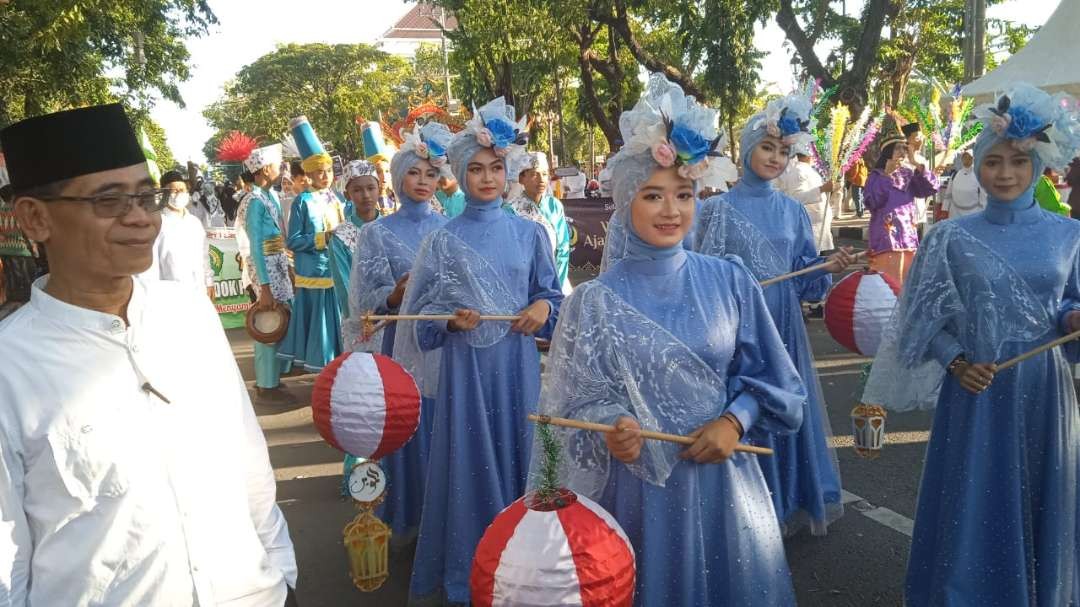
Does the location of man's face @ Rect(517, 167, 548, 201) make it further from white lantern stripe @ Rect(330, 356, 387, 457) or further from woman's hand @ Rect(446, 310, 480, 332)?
white lantern stripe @ Rect(330, 356, 387, 457)

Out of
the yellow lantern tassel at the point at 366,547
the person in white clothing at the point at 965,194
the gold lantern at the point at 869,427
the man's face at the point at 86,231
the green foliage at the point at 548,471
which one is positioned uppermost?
the man's face at the point at 86,231

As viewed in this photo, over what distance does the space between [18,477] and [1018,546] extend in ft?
9.97

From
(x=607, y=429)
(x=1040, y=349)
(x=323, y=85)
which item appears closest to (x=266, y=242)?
(x=607, y=429)

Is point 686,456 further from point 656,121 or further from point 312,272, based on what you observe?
point 312,272

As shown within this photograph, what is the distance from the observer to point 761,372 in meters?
2.48

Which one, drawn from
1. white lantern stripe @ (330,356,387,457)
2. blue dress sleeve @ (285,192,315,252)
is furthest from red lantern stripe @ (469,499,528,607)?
blue dress sleeve @ (285,192,315,252)

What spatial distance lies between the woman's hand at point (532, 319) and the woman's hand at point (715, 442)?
1535mm

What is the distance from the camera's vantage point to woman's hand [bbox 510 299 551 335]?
12.3ft

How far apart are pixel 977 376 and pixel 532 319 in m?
1.75

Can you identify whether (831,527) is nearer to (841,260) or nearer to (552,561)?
(841,260)

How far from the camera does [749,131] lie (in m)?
4.62

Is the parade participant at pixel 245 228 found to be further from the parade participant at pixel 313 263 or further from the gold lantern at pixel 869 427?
the gold lantern at pixel 869 427

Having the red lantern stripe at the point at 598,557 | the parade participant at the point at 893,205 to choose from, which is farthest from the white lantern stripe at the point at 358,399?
the parade participant at the point at 893,205

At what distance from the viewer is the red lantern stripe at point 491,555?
185 centimetres
